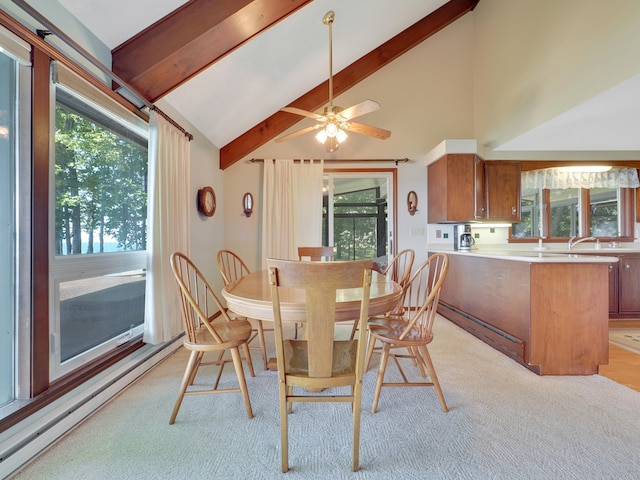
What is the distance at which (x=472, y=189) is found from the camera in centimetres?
357

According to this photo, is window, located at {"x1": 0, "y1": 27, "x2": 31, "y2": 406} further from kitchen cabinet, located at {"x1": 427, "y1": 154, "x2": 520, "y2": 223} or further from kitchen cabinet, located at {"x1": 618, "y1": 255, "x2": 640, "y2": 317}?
kitchen cabinet, located at {"x1": 618, "y1": 255, "x2": 640, "y2": 317}

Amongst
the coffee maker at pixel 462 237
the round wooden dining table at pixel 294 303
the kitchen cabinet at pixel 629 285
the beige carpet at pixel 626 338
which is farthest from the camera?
the coffee maker at pixel 462 237

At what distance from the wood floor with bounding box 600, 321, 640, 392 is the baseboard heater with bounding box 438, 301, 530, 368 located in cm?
59

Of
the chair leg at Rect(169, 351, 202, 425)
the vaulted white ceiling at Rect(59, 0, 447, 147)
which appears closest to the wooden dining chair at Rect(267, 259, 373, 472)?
the chair leg at Rect(169, 351, 202, 425)

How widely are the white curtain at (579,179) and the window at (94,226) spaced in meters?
4.85

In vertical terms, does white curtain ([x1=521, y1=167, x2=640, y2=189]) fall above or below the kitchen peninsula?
above

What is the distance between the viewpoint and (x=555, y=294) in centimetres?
217

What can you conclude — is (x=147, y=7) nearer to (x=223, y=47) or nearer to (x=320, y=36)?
(x=223, y=47)

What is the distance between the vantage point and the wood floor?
6.75 feet

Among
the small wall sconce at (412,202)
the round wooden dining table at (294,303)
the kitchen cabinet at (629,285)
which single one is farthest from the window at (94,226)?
the kitchen cabinet at (629,285)

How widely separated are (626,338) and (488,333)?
1.64 meters

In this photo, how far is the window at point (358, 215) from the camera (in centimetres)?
419

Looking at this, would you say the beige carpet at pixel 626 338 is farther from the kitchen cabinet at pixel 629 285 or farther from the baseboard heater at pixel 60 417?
the baseboard heater at pixel 60 417

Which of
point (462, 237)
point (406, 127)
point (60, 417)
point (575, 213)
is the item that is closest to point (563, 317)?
point (462, 237)
